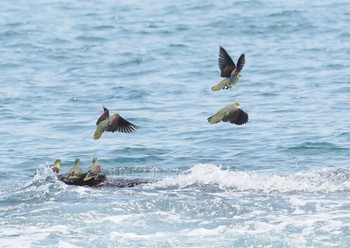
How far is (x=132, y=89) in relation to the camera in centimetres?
1738

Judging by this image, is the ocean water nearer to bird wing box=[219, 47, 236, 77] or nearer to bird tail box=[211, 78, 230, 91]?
bird tail box=[211, 78, 230, 91]

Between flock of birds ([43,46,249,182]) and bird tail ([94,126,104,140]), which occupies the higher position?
flock of birds ([43,46,249,182])

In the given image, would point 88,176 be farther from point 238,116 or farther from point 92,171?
point 238,116

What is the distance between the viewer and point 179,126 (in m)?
14.4

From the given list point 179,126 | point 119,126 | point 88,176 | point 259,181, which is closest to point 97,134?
point 119,126

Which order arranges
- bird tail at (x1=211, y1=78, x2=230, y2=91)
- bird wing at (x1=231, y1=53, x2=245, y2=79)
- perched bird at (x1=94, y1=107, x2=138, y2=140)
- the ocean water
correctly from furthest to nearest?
perched bird at (x1=94, y1=107, x2=138, y2=140) < bird wing at (x1=231, y1=53, x2=245, y2=79) < bird tail at (x1=211, y1=78, x2=230, y2=91) < the ocean water

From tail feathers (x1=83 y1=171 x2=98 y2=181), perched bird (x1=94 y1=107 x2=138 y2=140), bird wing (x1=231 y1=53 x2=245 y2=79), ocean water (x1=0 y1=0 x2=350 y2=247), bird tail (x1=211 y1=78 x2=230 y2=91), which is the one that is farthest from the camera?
tail feathers (x1=83 y1=171 x2=98 y2=181)

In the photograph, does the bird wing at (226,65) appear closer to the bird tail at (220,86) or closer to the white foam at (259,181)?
the bird tail at (220,86)

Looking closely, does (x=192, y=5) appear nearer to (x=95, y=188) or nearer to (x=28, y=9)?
(x=28, y=9)

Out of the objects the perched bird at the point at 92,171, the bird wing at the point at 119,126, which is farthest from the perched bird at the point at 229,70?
the perched bird at the point at 92,171

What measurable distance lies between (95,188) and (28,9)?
65.3ft

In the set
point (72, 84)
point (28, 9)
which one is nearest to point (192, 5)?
point (28, 9)

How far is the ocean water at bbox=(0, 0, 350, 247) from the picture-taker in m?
9.04

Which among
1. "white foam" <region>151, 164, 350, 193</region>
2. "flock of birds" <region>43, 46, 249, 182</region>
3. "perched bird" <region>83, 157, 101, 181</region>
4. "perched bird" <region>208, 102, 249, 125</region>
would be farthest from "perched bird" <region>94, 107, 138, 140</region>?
"perched bird" <region>208, 102, 249, 125</region>
